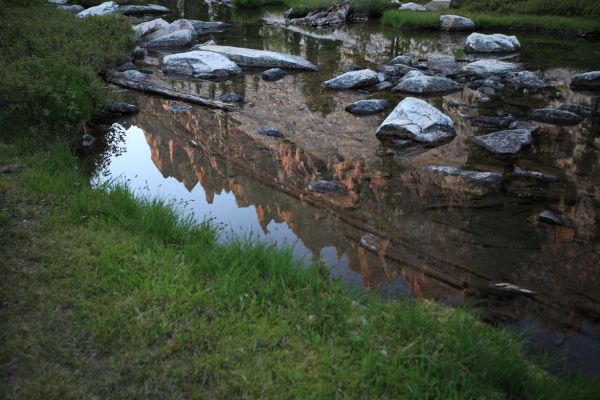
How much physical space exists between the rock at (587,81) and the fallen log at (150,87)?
31.2 ft

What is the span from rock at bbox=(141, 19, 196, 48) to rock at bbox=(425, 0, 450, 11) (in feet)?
55.9

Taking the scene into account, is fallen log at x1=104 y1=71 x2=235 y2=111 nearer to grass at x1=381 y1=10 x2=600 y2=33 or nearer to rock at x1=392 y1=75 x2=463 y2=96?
rock at x1=392 y1=75 x2=463 y2=96

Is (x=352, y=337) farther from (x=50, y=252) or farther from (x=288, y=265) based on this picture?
(x=50, y=252)

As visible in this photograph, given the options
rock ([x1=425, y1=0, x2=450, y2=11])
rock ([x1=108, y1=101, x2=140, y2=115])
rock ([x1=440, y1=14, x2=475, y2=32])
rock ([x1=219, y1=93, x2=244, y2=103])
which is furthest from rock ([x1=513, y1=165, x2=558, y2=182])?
rock ([x1=425, y1=0, x2=450, y2=11])

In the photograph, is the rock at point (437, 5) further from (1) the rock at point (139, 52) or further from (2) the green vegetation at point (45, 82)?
(2) the green vegetation at point (45, 82)

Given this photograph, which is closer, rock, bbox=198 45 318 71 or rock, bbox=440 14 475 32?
rock, bbox=198 45 318 71

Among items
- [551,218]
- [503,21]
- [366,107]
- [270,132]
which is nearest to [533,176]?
[551,218]

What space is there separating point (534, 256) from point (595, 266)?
2.09 ft

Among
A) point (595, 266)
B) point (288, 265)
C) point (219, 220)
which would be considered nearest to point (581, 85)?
point (595, 266)

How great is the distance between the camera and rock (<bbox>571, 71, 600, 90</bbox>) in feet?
46.1

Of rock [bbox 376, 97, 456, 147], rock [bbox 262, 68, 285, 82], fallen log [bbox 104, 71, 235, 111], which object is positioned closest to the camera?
rock [bbox 376, 97, 456, 147]

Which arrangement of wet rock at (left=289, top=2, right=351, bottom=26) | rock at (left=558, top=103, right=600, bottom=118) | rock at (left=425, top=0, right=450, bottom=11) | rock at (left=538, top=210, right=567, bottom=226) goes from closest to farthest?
rock at (left=538, top=210, right=567, bottom=226) < rock at (left=558, top=103, right=600, bottom=118) < wet rock at (left=289, top=2, right=351, bottom=26) < rock at (left=425, top=0, right=450, bottom=11)

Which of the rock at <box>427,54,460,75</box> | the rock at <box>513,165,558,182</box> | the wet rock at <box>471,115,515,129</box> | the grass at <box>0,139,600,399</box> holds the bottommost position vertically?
the rock at <box>427,54,460,75</box>

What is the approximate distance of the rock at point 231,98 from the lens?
41.5 feet
